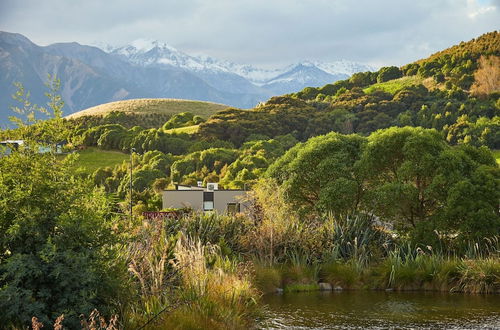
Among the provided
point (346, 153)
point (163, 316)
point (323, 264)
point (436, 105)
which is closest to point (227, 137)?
point (436, 105)

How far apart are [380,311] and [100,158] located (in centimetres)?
8712

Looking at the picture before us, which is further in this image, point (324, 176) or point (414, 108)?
point (414, 108)

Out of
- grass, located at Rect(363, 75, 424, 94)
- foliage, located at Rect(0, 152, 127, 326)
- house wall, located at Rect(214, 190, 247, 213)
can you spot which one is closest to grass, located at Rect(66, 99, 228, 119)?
grass, located at Rect(363, 75, 424, 94)

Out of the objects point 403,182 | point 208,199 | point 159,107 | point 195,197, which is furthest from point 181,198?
point 159,107

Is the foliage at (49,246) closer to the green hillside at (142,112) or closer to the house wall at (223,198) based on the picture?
the house wall at (223,198)

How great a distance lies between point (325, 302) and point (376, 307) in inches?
68.4

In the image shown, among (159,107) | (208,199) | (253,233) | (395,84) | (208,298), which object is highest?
(159,107)

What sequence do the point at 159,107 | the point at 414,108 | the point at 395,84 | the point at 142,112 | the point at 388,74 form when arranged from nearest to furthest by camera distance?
the point at 414,108, the point at 395,84, the point at 388,74, the point at 142,112, the point at 159,107

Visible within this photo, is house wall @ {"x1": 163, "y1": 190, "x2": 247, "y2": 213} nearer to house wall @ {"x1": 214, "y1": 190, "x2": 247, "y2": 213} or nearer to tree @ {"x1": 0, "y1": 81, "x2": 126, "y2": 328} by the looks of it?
house wall @ {"x1": 214, "y1": 190, "x2": 247, "y2": 213}

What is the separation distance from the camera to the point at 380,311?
61.6 feet

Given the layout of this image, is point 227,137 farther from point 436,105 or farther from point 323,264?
point 323,264

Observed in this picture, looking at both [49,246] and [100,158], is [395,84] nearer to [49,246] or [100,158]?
[100,158]

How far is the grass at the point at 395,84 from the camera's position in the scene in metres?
110

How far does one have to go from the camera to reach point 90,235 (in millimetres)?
10594
